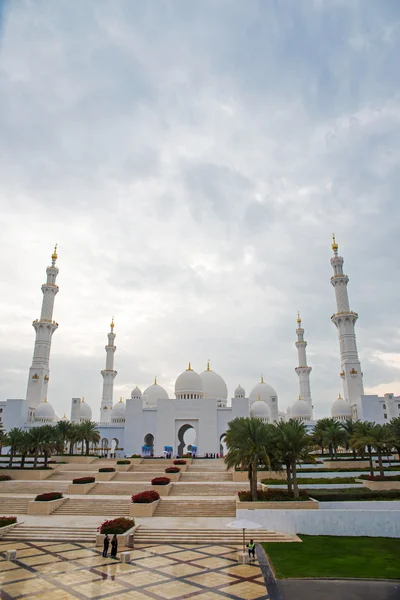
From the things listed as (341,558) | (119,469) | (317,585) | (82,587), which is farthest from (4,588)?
(119,469)

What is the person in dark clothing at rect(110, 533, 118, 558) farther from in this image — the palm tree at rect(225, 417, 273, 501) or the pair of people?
the palm tree at rect(225, 417, 273, 501)

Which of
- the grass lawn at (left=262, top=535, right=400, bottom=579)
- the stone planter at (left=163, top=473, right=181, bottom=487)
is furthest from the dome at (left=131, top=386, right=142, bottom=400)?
the grass lawn at (left=262, top=535, right=400, bottom=579)

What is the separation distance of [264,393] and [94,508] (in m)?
43.2

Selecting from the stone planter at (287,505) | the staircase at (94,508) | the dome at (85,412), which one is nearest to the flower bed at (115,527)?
the staircase at (94,508)

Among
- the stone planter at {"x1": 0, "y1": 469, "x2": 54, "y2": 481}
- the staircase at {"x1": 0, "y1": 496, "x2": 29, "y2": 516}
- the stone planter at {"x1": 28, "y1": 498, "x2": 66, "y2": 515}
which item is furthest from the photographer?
the stone planter at {"x1": 0, "y1": 469, "x2": 54, "y2": 481}

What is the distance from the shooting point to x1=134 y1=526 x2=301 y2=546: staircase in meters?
16.4

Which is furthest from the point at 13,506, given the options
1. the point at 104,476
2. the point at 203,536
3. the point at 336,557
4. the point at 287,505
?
the point at 336,557

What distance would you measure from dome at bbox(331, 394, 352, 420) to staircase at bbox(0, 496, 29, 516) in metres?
38.7

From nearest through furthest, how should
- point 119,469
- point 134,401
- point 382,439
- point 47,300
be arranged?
1. point 382,439
2. point 119,469
3. point 134,401
4. point 47,300

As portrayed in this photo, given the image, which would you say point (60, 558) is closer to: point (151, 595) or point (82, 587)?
point (82, 587)

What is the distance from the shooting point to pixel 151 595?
1052 cm

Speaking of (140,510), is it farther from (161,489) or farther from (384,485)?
(384,485)

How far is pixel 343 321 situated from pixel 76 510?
1581 inches

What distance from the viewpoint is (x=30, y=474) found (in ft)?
103
